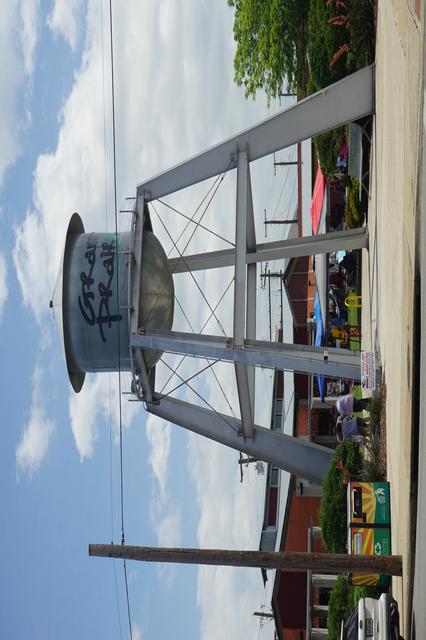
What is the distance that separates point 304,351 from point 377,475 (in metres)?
3.81

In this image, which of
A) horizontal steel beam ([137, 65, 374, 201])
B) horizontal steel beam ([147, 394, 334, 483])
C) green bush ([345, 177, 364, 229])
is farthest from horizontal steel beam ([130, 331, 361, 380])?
green bush ([345, 177, 364, 229])

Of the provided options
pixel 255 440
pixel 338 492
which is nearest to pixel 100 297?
pixel 255 440

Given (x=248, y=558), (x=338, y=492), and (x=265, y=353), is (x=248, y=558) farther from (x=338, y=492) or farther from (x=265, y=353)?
(x=338, y=492)

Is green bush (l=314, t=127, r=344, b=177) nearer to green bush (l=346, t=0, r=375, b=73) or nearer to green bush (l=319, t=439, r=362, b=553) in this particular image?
green bush (l=346, t=0, r=375, b=73)

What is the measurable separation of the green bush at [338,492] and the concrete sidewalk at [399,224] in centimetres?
288

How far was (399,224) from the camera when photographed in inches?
503

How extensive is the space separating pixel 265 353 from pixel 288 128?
14.8 ft

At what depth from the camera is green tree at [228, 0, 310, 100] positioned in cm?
2972

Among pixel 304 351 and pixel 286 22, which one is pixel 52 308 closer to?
pixel 304 351

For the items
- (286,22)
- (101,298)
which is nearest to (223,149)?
(101,298)

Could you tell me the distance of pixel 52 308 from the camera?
1736 cm

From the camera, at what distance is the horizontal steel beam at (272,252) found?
1729 centimetres

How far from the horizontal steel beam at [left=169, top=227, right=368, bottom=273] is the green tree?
1399cm

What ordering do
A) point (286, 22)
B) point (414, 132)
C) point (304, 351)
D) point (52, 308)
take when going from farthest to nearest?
point (286, 22) < point (52, 308) < point (304, 351) < point (414, 132)
